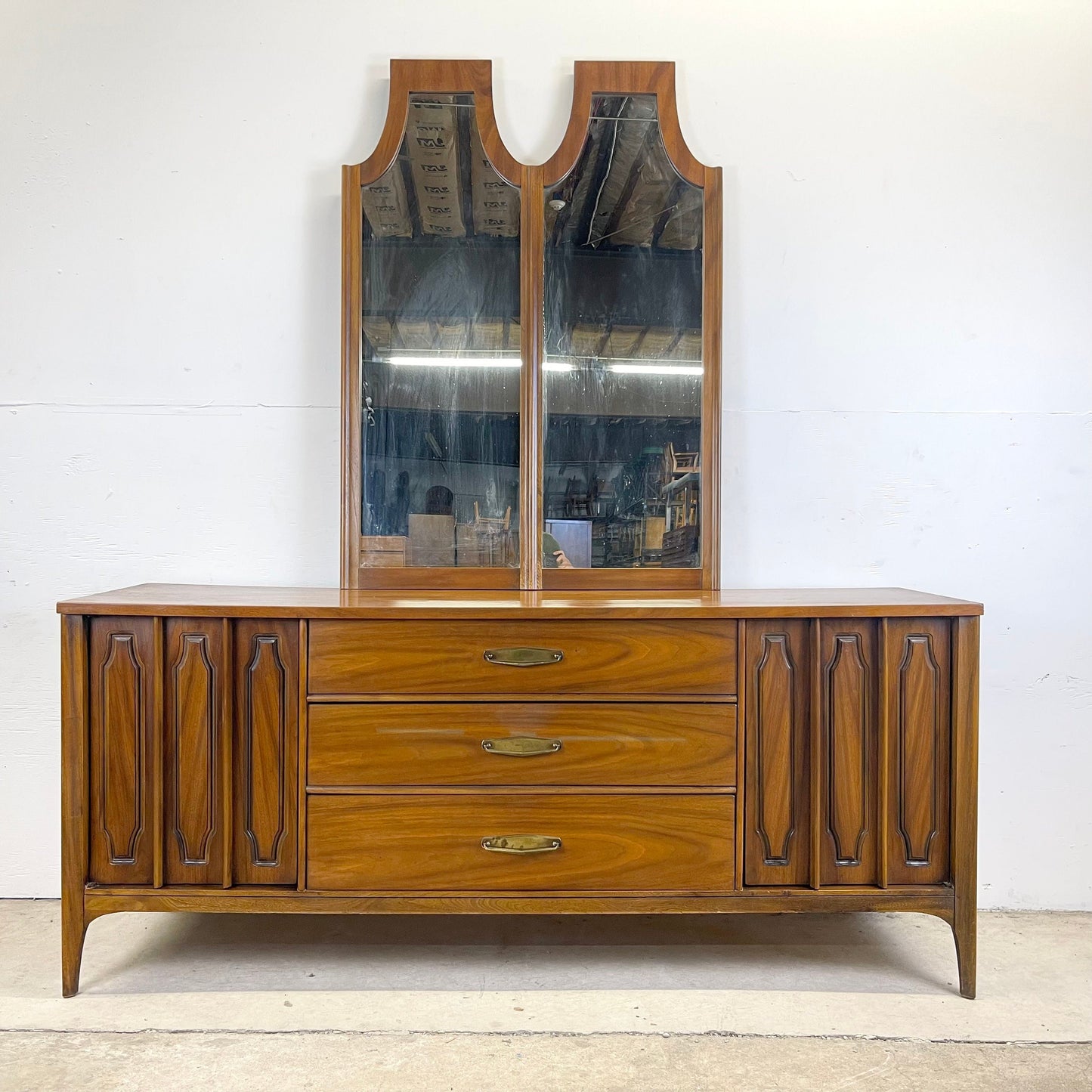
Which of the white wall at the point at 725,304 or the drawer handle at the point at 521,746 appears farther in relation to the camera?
the white wall at the point at 725,304

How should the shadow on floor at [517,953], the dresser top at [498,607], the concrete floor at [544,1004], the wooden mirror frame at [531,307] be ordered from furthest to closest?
the wooden mirror frame at [531,307]
the shadow on floor at [517,953]
the dresser top at [498,607]
the concrete floor at [544,1004]

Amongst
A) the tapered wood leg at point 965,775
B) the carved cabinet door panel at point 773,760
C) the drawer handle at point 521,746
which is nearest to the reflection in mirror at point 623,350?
the carved cabinet door panel at point 773,760

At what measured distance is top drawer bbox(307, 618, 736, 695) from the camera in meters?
1.81

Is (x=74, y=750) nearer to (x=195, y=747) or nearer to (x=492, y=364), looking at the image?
(x=195, y=747)

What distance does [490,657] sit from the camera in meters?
1.81

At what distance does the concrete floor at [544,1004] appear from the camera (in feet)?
5.22

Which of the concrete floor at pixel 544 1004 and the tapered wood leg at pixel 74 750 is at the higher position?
the tapered wood leg at pixel 74 750

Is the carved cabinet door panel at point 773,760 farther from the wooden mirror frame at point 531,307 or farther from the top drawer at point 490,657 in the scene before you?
the wooden mirror frame at point 531,307

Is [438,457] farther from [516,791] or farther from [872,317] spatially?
[872,317]

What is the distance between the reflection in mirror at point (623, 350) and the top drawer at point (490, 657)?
→ 1.57 ft

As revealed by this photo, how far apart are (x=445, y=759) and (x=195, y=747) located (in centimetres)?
54

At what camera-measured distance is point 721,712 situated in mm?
1830

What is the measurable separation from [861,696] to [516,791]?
2.57ft

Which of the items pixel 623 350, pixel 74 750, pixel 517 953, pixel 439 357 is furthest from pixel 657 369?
pixel 74 750
